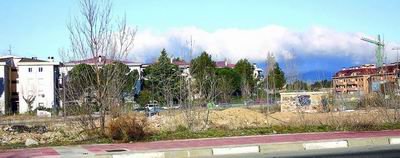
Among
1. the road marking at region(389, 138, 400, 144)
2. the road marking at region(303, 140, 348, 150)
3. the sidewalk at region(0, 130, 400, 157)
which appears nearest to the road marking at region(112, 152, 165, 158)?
the sidewalk at region(0, 130, 400, 157)

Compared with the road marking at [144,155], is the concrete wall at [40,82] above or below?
above

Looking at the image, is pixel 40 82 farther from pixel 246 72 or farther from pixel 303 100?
pixel 303 100

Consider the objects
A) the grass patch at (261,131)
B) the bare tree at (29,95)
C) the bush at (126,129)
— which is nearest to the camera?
the bush at (126,129)

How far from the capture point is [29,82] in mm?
82750

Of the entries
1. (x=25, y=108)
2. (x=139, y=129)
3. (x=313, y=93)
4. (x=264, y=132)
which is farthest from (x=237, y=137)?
(x=25, y=108)

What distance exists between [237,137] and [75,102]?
700 centimetres

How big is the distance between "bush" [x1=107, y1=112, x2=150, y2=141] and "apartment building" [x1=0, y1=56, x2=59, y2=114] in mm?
65140

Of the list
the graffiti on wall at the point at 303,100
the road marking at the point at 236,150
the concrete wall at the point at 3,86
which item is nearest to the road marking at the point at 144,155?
the road marking at the point at 236,150

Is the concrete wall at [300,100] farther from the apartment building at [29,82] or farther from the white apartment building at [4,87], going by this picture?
the white apartment building at [4,87]

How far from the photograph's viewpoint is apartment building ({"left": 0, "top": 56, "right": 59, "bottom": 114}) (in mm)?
80250

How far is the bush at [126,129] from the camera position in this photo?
1792 centimetres

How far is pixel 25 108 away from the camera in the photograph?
79.2m

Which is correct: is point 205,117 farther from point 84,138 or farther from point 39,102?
point 39,102

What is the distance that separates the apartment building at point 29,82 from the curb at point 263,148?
68868 millimetres
